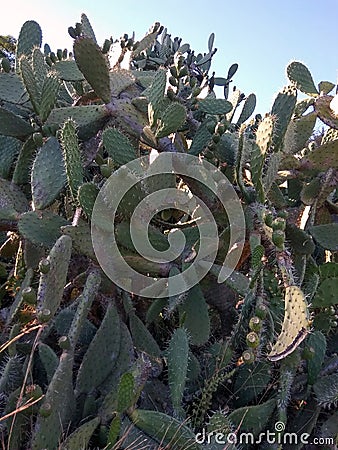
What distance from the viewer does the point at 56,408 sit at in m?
1.42

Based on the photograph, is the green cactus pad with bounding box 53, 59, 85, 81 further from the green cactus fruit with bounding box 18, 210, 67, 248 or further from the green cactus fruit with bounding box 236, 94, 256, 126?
the green cactus fruit with bounding box 236, 94, 256, 126

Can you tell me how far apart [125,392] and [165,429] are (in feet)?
0.56

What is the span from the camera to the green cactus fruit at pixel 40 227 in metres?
1.78

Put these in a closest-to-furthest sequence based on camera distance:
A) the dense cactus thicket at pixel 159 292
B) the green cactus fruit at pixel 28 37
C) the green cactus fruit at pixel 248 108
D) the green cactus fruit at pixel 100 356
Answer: the dense cactus thicket at pixel 159 292, the green cactus fruit at pixel 100 356, the green cactus fruit at pixel 28 37, the green cactus fruit at pixel 248 108

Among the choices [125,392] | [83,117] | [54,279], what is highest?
[83,117]

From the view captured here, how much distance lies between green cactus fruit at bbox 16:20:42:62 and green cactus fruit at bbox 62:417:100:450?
188 cm

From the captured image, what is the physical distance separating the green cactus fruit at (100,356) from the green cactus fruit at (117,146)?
57 centimetres

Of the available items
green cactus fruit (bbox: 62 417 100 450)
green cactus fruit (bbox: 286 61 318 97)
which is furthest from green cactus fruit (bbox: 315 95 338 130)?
green cactus fruit (bbox: 62 417 100 450)

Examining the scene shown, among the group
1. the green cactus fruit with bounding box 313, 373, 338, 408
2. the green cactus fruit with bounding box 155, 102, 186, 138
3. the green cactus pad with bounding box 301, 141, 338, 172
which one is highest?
the green cactus fruit with bounding box 155, 102, 186, 138

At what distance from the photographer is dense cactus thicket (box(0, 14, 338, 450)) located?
1468 mm

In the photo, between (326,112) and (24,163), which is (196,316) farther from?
(326,112)

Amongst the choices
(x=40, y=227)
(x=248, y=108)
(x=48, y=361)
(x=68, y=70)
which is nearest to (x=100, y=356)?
(x=48, y=361)

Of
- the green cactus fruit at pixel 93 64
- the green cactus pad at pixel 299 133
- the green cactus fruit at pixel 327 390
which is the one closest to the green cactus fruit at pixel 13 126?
the green cactus fruit at pixel 93 64

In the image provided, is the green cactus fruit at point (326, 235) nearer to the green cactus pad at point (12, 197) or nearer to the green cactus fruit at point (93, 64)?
the green cactus fruit at point (93, 64)
